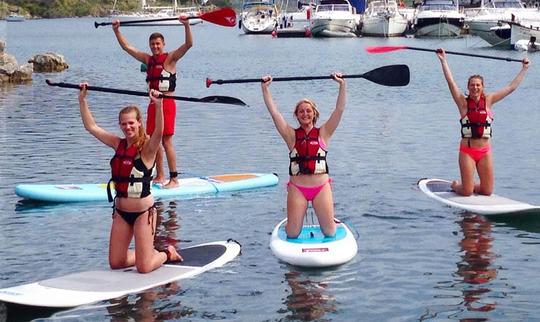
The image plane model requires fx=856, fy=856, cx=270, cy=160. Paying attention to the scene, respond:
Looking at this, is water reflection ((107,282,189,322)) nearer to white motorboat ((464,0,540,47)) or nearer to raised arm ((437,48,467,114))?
raised arm ((437,48,467,114))

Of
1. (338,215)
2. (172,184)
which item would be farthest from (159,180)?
(338,215)

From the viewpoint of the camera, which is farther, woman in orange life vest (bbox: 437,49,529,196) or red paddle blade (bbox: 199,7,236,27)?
red paddle blade (bbox: 199,7,236,27)

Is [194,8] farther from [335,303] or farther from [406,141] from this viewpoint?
[335,303]

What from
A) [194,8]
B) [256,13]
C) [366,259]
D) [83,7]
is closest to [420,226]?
[366,259]

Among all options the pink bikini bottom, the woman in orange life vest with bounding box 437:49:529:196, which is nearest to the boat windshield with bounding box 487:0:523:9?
the woman in orange life vest with bounding box 437:49:529:196

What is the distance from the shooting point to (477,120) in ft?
39.7

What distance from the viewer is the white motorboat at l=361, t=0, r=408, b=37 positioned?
72.2 meters

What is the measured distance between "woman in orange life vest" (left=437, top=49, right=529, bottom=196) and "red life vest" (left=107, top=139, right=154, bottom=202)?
5.25 metres

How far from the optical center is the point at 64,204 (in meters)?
12.7

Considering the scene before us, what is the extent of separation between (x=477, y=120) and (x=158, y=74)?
4.61 metres

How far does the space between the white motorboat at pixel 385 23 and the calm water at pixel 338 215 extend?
4622cm

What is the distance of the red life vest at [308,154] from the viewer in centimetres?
961

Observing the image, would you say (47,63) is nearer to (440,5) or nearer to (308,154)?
(308,154)

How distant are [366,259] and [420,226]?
1799 millimetres
